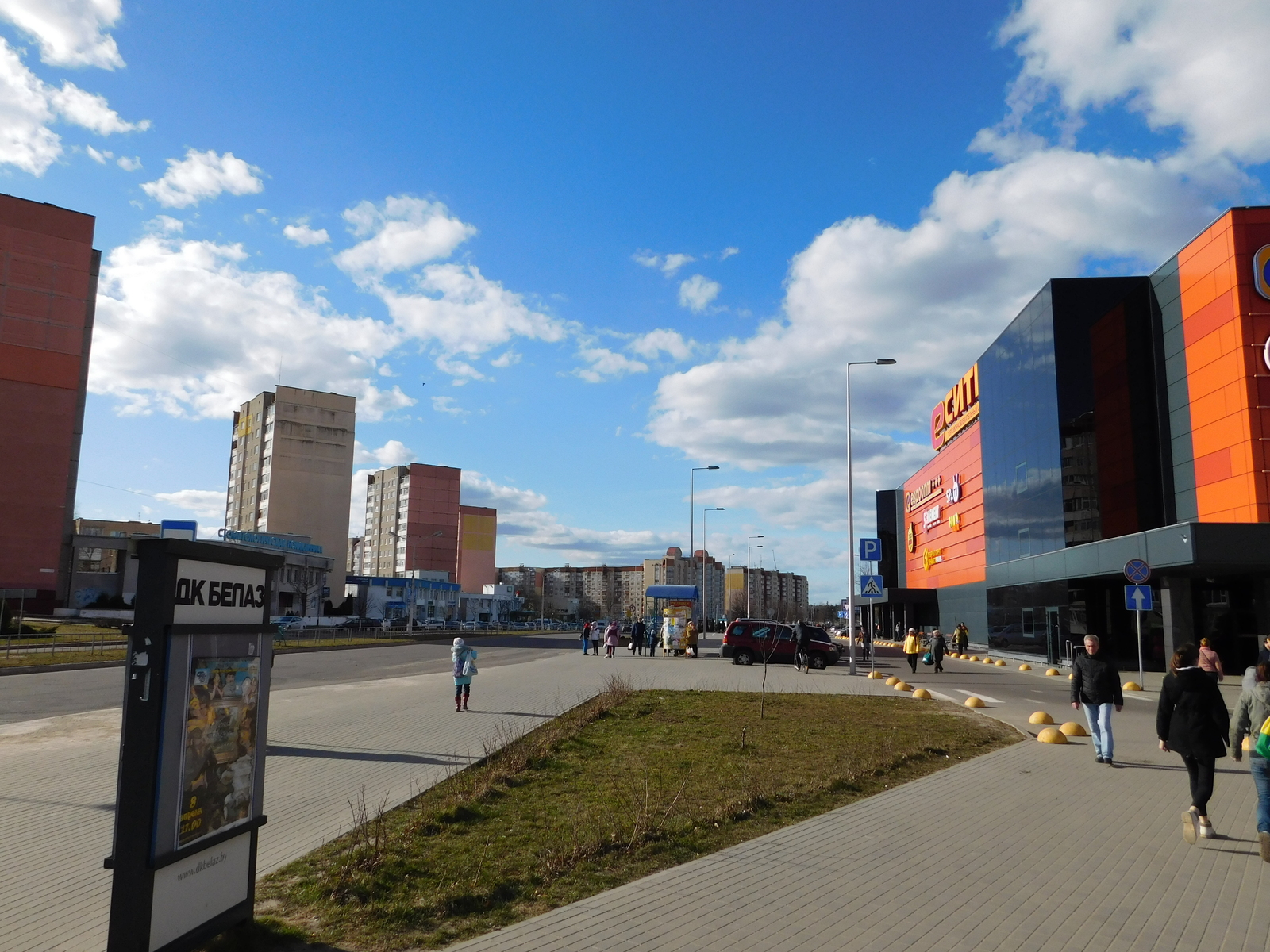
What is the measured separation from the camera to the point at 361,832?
662 centimetres

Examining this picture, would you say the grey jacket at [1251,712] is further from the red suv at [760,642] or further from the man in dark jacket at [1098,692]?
the red suv at [760,642]

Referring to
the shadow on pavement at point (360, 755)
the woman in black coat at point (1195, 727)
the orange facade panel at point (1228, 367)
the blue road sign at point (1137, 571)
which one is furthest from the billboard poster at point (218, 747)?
the orange facade panel at point (1228, 367)

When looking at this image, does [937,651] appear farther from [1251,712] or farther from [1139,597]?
[1251,712]

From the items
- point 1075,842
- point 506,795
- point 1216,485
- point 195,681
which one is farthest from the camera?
point 1216,485

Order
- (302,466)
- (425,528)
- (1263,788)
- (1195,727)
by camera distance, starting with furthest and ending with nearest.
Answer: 1. (425,528)
2. (302,466)
3. (1195,727)
4. (1263,788)

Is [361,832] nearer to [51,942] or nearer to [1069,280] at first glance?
[51,942]

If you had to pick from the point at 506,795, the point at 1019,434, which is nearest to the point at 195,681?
the point at 506,795

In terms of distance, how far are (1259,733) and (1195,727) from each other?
74 cm

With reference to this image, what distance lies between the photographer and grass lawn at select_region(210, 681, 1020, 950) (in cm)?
518

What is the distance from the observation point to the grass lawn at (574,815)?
5180 mm

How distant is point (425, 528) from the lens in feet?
460

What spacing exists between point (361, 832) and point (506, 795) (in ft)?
6.72

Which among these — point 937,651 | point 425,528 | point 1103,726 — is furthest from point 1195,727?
point 425,528

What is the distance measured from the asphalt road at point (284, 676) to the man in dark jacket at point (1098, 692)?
14698 millimetres
